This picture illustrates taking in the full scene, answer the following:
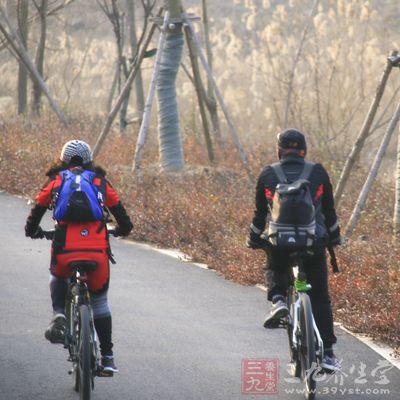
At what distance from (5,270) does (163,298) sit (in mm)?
2176

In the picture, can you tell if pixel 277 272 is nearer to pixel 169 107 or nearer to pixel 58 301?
pixel 58 301

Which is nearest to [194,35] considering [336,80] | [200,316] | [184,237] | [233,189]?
[233,189]

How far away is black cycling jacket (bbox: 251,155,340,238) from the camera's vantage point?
7.88 metres

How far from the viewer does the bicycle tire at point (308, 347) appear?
7473mm

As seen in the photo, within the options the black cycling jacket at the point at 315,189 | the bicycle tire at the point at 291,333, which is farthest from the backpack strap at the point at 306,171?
the bicycle tire at the point at 291,333

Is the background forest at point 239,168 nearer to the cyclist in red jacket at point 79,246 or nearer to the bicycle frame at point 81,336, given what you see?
the cyclist in red jacket at point 79,246

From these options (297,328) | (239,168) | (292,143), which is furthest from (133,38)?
(297,328)

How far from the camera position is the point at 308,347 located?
7.47m

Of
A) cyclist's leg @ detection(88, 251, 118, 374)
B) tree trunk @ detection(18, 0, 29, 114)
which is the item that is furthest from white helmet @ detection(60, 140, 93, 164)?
tree trunk @ detection(18, 0, 29, 114)

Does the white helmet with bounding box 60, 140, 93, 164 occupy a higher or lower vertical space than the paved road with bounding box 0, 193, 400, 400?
higher

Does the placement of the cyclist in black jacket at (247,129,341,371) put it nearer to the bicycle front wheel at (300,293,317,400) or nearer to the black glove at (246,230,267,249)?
the black glove at (246,230,267,249)

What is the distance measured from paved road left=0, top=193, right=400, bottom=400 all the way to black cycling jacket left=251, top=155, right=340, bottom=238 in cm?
117

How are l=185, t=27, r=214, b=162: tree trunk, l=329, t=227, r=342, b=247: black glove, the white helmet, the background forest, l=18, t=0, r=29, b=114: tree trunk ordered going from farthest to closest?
l=18, t=0, r=29, b=114: tree trunk < l=185, t=27, r=214, b=162: tree trunk < the background forest < l=329, t=227, r=342, b=247: black glove < the white helmet

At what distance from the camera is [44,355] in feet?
28.9
